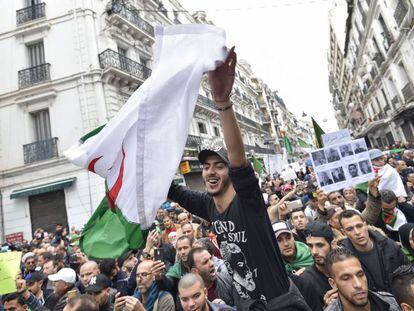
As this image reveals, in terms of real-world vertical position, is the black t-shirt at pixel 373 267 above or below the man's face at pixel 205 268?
below

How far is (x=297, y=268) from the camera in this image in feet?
10.7

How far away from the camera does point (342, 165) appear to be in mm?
5000

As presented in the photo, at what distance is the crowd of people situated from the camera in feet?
5.10

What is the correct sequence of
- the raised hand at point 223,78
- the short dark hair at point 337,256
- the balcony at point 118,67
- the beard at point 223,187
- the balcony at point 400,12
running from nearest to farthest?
the raised hand at point 223,78, the beard at point 223,187, the short dark hair at point 337,256, the balcony at point 118,67, the balcony at point 400,12

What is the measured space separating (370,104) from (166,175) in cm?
3424

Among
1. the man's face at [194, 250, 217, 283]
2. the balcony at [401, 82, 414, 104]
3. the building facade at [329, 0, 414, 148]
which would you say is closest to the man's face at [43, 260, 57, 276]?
the man's face at [194, 250, 217, 283]

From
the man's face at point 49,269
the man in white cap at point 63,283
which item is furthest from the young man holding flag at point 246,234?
the man's face at point 49,269

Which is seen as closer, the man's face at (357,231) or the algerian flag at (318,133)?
the man's face at (357,231)

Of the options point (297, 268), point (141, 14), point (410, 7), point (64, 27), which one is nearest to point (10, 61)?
point (64, 27)

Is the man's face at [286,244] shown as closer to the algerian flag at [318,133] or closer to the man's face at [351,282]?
the man's face at [351,282]

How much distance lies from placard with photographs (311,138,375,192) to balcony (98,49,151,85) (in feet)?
Answer: 34.3

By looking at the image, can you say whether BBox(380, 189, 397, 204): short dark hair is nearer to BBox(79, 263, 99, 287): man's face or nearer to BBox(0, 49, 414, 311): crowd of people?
BBox(0, 49, 414, 311): crowd of people

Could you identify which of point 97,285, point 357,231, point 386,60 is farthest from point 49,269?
point 386,60

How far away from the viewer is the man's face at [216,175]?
1796 mm
